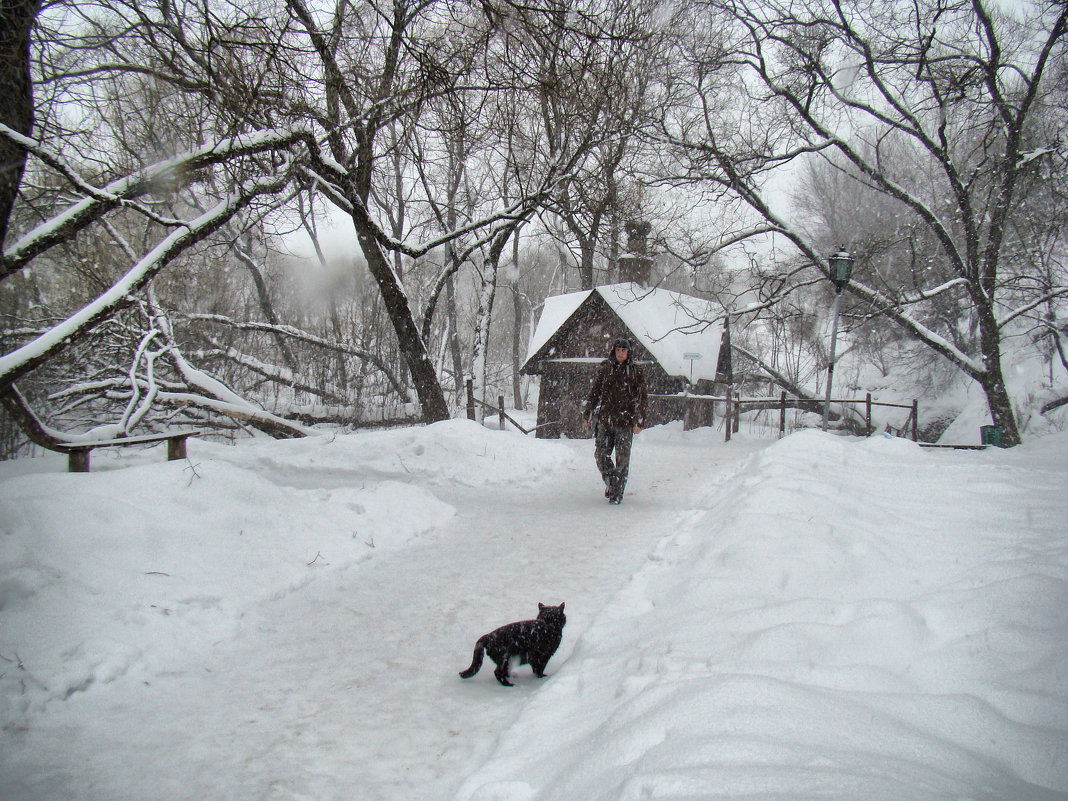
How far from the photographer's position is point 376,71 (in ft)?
25.5

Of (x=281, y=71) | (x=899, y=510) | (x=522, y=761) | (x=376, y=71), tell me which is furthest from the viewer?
(x=376, y=71)

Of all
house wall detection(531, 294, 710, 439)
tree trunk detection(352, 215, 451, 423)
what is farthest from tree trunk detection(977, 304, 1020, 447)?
tree trunk detection(352, 215, 451, 423)

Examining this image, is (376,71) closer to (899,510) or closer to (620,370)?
(620,370)

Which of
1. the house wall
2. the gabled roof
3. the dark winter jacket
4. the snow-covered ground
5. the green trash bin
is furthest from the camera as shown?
the house wall

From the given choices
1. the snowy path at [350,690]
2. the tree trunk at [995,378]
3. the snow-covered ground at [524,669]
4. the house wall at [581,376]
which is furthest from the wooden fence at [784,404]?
the snowy path at [350,690]

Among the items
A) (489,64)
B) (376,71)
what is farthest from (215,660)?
(376,71)

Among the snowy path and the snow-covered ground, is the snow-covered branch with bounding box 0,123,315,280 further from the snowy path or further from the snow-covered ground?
the snowy path

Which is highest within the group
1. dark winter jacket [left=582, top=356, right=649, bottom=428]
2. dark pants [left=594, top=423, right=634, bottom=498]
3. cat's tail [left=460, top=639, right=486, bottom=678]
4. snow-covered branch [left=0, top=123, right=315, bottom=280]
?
snow-covered branch [left=0, top=123, right=315, bottom=280]

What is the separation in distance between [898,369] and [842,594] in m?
32.2

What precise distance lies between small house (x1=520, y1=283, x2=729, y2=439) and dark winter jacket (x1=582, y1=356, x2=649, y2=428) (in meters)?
13.5

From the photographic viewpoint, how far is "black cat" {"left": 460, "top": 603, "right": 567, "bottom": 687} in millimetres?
3275

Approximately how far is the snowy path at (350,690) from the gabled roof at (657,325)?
15949 millimetres

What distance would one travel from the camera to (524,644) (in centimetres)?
334

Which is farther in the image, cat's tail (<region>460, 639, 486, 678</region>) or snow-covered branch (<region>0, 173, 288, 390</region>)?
snow-covered branch (<region>0, 173, 288, 390</region>)
